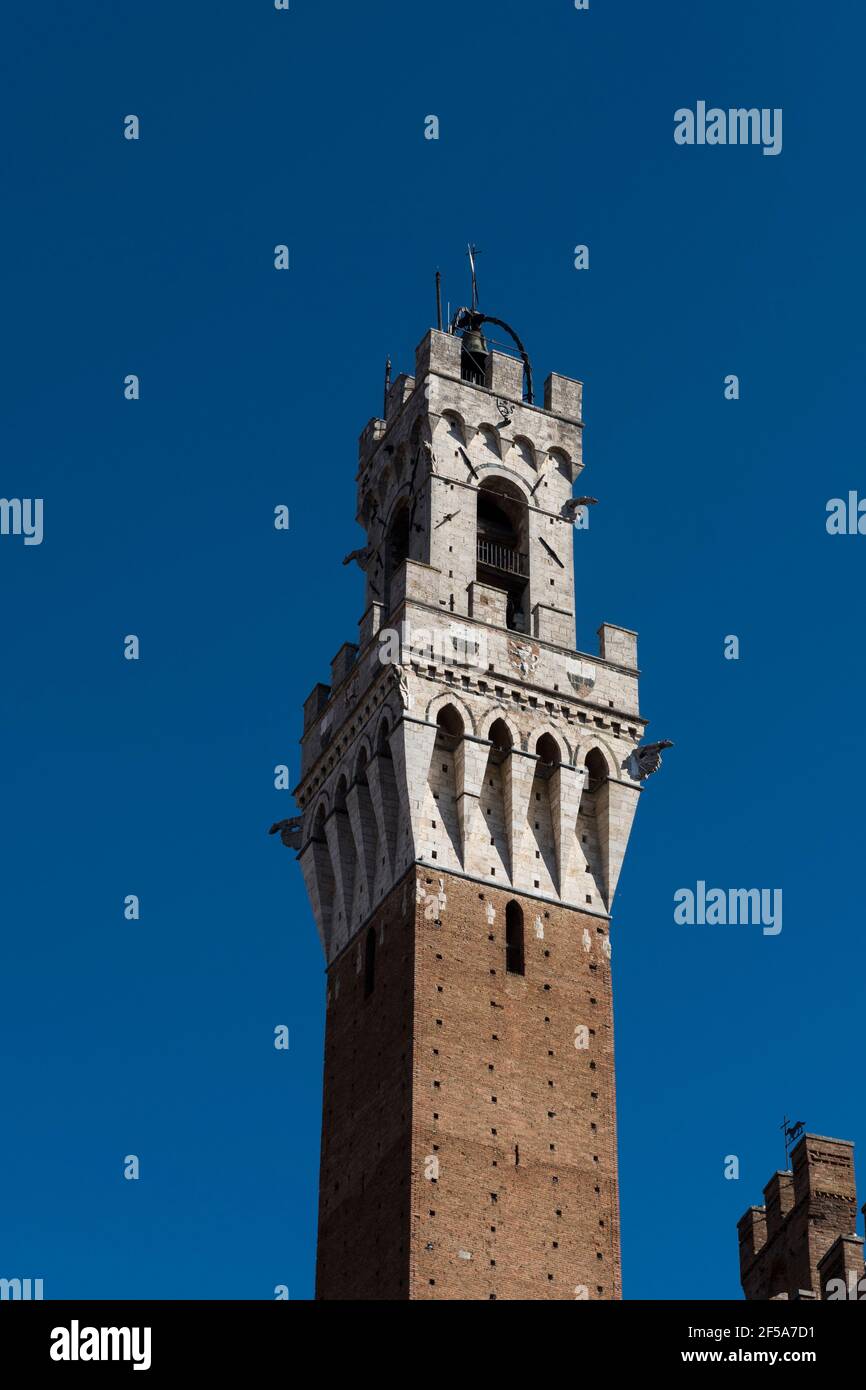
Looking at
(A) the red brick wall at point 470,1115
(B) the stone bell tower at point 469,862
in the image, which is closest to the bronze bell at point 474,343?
(B) the stone bell tower at point 469,862

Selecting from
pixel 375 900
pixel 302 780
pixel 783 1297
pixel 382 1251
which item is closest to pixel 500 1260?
pixel 382 1251

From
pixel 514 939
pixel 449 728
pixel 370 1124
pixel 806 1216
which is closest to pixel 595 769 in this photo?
pixel 449 728

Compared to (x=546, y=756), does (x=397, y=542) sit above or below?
above

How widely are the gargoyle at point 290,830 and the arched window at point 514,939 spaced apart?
761 cm

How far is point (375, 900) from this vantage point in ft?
173

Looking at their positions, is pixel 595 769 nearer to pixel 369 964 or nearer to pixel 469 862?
pixel 469 862

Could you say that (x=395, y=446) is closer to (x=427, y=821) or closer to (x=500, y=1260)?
(x=427, y=821)

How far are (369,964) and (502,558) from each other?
38.4 ft

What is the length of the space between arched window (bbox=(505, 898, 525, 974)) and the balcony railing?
32.5 feet

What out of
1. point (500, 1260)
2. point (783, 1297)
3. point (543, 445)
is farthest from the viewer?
point (543, 445)

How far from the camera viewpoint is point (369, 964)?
171ft

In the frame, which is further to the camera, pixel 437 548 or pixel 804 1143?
pixel 437 548

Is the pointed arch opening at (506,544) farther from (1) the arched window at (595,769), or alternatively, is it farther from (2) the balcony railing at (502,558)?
(1) the arched window at (595,769)
